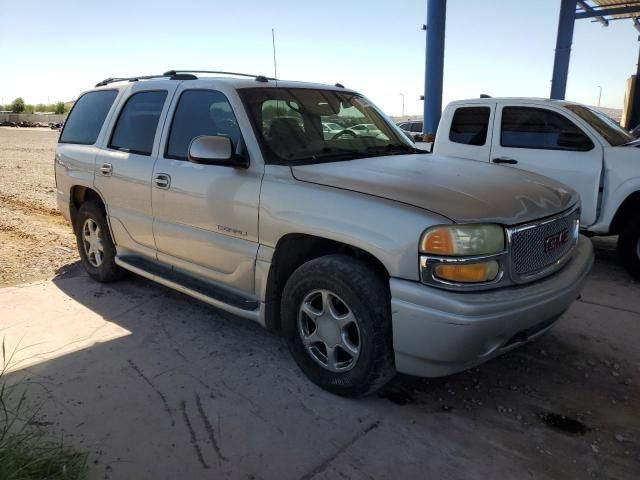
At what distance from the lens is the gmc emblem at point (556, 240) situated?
9.34ft

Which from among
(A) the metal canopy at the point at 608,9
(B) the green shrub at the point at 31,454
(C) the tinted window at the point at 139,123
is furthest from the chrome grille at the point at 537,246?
(A) the metal canopy at the point at 608,9

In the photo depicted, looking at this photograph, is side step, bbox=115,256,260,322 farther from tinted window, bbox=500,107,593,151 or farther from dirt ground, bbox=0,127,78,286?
tinted window, bbox=500,107,593,151

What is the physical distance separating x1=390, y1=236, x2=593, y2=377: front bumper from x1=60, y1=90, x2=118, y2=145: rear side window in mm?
3550

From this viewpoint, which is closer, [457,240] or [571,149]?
[457,240]

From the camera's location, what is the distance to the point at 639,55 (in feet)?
55.7

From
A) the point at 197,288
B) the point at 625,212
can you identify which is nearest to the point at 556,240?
the point at 197,288

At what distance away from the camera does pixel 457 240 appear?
2480mm

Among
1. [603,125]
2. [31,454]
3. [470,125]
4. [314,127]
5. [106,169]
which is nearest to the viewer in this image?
[31,454]

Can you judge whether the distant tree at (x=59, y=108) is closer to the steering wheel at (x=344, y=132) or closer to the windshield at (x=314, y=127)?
the windshield at (x=314, y=127)

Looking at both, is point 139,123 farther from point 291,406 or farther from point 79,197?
point 291,406

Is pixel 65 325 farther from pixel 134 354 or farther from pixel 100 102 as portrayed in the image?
pixel 100 102

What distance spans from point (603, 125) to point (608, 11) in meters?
13.5

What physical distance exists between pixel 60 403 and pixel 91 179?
2.39 meters

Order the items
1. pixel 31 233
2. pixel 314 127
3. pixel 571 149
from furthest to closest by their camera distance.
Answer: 1. pixel 31 233
2. pixel 571 149
3. pixel 314 127
